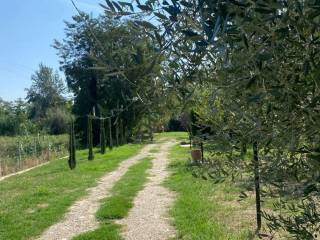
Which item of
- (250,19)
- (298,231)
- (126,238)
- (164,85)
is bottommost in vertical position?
(126,238)

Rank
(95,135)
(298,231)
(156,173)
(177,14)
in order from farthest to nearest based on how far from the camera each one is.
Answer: (95,135) < (156,173) < (298,231) < (177,14)

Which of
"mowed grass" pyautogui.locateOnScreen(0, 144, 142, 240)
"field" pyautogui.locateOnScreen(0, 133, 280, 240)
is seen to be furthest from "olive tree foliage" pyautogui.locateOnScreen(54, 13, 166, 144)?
"mowed grass" pyautogui.locateOnScreen(0, 144, 142, 240)

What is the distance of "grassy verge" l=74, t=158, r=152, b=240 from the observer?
24.0 ft

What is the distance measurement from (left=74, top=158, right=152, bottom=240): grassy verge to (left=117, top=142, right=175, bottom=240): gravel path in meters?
0.16

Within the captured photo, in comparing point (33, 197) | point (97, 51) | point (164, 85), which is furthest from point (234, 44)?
point (33, 197)

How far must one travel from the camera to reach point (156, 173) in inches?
644

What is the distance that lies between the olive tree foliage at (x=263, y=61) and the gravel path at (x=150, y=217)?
5336 millimetres

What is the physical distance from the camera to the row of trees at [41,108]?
60.0 meters

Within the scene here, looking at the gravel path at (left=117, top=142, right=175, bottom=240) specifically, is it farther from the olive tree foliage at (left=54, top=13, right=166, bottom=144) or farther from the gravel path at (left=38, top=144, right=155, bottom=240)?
the olive tree foliage at (left=54, top=13, right=166, bottom=144)

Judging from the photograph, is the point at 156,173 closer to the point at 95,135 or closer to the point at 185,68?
the point at 185,68

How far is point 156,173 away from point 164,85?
14.6 metres

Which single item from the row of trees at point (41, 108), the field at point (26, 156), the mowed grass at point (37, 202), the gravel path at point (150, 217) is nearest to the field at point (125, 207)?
the mowed grass at point (37, 202)

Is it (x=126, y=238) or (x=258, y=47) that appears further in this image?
(x=126, y=238)

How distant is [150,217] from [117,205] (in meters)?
1.29
